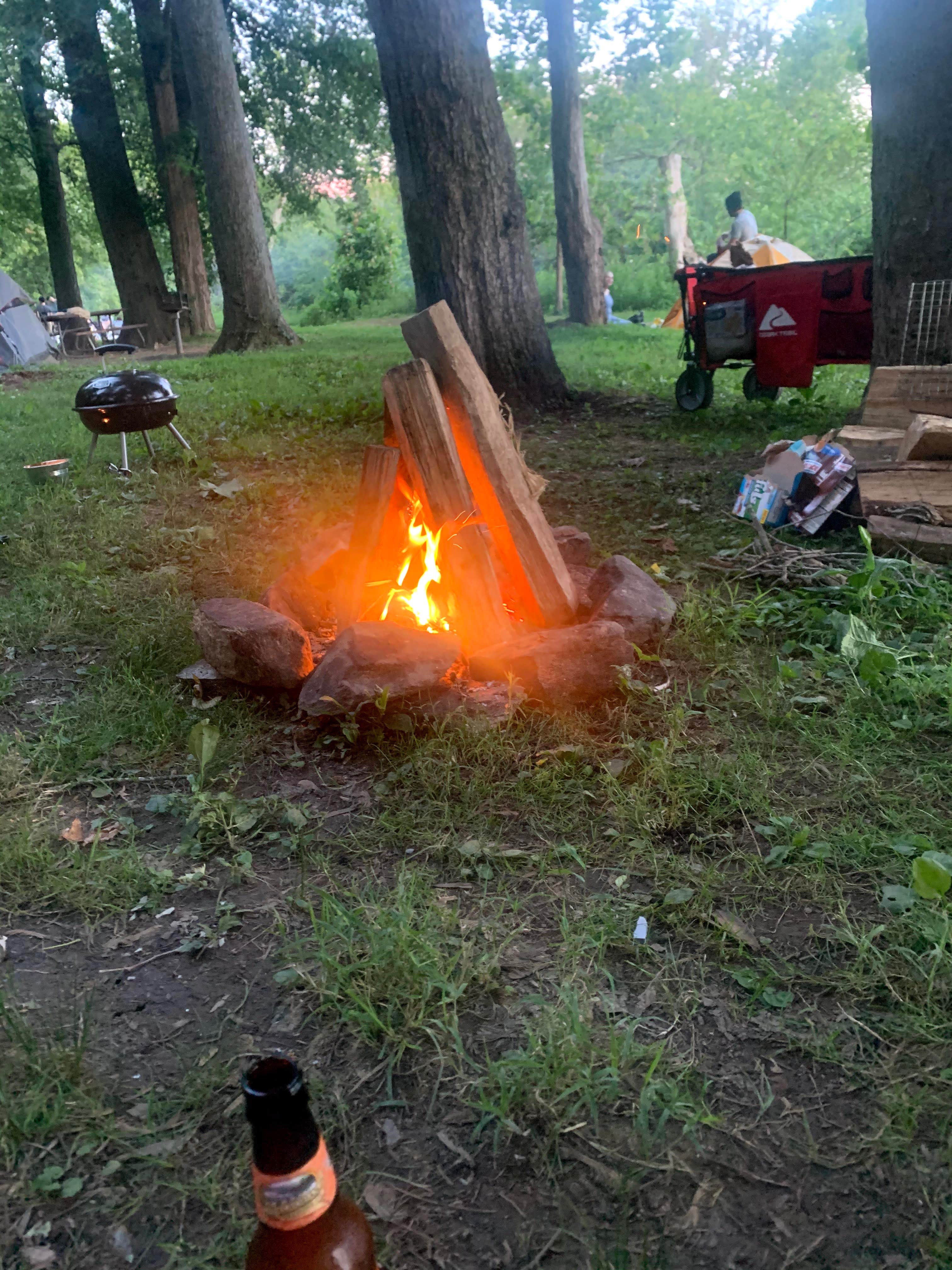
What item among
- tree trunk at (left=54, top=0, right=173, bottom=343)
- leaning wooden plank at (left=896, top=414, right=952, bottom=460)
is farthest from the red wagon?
tree trunk at (left=54, top=0, right=173, bottom=343)

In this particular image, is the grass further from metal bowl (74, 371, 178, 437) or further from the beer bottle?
metal bowl (74, 371, 178, 437)

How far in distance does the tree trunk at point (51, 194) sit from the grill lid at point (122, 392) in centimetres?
1592

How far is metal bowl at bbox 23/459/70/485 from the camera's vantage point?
6.02 metres

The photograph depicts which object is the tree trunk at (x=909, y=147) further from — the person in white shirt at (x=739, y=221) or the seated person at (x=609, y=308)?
the seated person at (x=609, y=308)

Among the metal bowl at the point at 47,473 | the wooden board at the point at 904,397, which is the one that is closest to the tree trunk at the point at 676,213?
the wooden board at the point at 904,397

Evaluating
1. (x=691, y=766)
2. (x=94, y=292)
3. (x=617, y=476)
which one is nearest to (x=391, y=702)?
(x=691, y=766)

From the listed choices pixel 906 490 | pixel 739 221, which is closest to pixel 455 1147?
pixel 906 490

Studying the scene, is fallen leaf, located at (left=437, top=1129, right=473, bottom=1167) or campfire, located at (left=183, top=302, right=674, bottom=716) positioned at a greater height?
campfire, located at (left=183, top=302, right=674, bottom=716)

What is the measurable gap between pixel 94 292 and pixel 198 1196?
245 feet

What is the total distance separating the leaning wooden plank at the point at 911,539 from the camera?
3938 mm

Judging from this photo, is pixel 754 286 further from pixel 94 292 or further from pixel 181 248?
pixel 94 292

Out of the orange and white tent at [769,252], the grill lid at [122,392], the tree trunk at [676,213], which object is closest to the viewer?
the grill lid at [122,392]

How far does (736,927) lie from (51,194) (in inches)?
880

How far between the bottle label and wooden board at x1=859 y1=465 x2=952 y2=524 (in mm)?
3912
